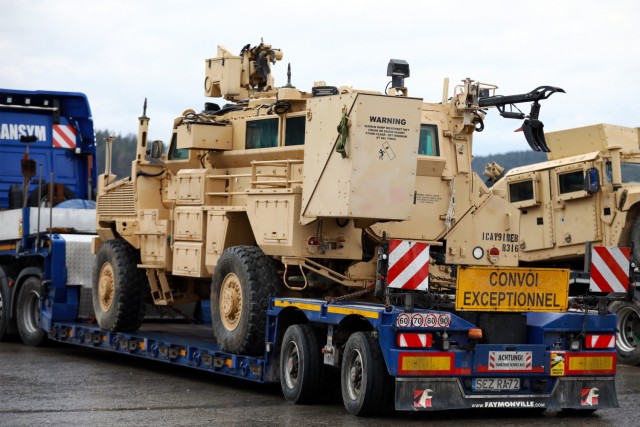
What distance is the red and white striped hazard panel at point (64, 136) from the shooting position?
21672 millimetres

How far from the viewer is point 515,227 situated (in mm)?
14195

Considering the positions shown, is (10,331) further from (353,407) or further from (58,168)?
(353,407)

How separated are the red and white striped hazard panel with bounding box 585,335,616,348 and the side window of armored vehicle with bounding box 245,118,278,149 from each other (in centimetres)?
446

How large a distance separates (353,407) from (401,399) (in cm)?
72

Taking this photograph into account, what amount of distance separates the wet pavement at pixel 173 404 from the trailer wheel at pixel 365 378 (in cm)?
14

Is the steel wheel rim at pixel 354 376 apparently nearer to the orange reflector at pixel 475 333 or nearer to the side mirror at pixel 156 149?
the orange reflector at pixel 475 333

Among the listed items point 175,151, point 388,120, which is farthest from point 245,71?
point 388,120

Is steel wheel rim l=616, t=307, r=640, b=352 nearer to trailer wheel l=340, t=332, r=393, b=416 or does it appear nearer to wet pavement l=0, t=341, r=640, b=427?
wet pavement l=0, t=341, r=640, b=427

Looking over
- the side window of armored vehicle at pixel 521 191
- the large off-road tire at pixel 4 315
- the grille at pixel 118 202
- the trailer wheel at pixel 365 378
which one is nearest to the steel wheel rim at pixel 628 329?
the side window of armored vehicle at pixel 521 191

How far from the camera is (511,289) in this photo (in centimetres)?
1201

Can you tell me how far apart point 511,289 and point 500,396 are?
102 cm

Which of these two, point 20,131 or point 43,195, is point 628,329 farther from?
point 20,131

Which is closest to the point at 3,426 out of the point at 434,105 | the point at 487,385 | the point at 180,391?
the point at 180,391

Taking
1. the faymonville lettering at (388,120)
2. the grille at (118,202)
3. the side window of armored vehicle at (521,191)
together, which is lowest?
the grille at (118,202)
